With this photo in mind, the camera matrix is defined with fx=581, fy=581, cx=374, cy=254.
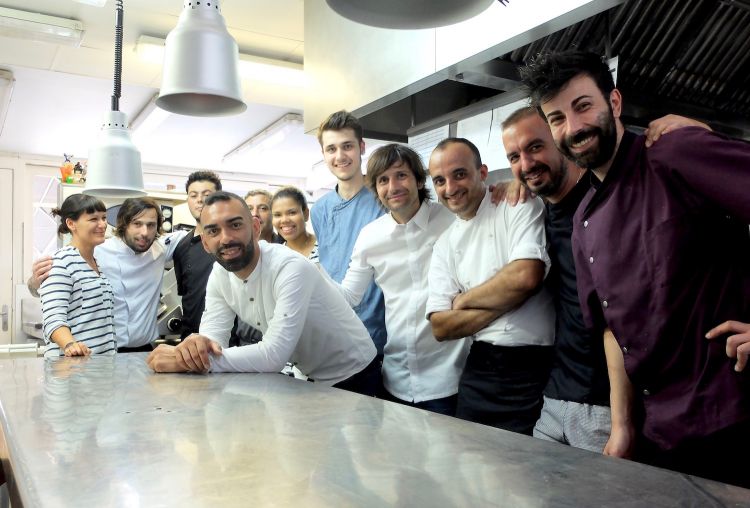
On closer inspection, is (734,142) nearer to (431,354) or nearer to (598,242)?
(598,242)

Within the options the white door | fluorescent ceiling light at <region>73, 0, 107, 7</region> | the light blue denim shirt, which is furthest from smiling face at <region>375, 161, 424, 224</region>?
the white door

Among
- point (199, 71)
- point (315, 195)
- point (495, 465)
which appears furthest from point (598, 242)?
point (315, 195)

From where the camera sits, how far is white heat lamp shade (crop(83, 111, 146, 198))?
6.47ft

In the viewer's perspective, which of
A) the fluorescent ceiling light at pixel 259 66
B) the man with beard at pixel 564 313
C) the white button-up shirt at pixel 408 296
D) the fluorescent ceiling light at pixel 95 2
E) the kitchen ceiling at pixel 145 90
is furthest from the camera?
the fluorescent ceiling light at pixel 259 66

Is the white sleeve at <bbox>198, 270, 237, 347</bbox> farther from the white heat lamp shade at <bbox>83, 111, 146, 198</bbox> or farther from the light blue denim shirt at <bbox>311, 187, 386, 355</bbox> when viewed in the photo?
the light blue denim shirt at <bbox>311, 187, 386, 355</bbox>

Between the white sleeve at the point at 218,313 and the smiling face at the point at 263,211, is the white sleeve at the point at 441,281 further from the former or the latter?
the smiling face at the point at 263,211

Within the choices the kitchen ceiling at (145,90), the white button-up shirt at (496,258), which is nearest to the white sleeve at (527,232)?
the white button-up shirt at (496,258)

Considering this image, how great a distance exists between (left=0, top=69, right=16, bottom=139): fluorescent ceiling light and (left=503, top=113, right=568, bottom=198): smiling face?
16.0 ft

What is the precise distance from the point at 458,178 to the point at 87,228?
190 centimetres

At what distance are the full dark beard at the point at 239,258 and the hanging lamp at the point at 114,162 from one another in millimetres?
384

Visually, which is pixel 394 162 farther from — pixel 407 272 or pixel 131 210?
pixel 131 210

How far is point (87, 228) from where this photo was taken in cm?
278

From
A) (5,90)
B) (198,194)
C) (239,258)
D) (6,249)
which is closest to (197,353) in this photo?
(239,258)

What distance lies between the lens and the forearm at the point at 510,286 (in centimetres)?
159
